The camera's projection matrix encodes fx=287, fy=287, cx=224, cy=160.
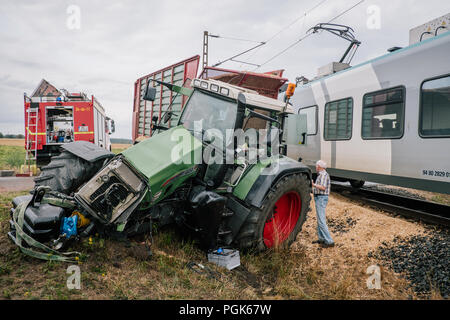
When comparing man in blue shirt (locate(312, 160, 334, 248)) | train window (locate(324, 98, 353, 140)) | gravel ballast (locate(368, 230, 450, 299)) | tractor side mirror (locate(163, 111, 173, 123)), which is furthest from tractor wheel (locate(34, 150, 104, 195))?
train window (locate(324, 98, 353, 140))

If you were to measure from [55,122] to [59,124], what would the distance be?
0.35 metres

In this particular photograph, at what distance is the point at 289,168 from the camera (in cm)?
400

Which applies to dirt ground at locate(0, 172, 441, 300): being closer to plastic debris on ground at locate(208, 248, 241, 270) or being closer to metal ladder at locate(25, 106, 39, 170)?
plastic debris on ground at locate(208, 248, 241, 270)

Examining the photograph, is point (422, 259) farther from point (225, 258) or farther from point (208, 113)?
point (208, 113)

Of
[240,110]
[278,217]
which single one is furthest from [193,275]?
[240,110]


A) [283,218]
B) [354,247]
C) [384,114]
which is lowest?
[354,247]

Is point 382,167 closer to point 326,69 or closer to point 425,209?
point 425,209

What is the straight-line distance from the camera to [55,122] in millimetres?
11703

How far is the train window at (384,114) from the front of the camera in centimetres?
611

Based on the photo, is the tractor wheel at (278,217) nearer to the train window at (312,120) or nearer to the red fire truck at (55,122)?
the train window at (312,120)

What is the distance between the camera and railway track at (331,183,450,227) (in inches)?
218

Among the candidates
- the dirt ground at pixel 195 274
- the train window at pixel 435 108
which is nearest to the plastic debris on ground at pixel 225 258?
the dirt ground at pixel 195 274

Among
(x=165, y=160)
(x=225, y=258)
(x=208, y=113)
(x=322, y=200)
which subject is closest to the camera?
(x=165, y=160)
